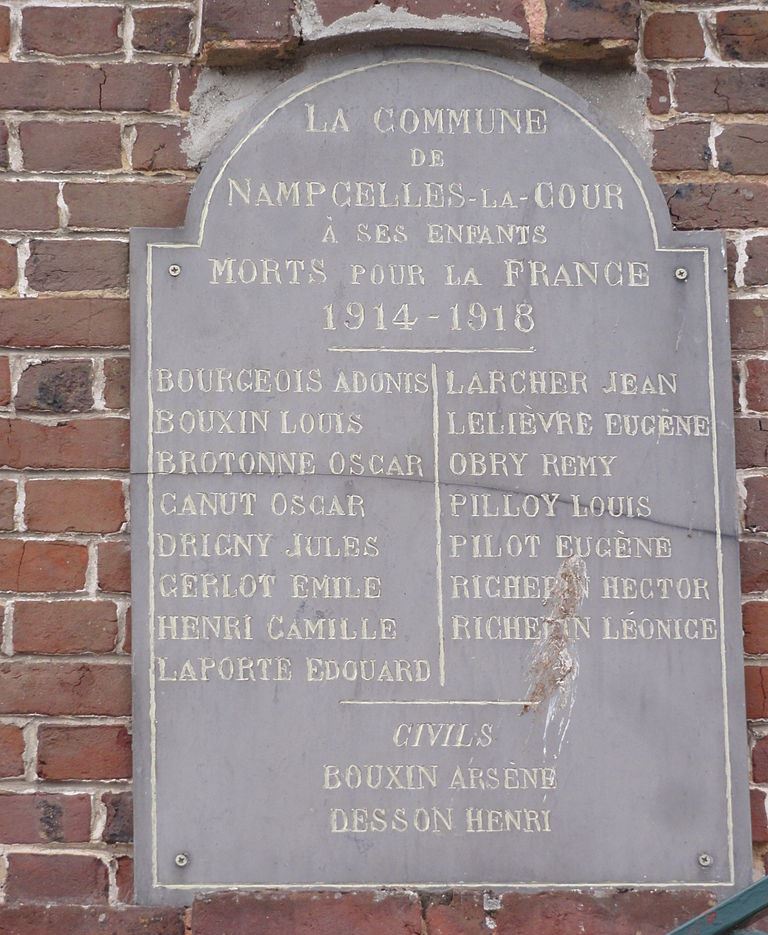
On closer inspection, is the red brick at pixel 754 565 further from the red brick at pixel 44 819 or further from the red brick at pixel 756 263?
the red brick at pixel 44 819

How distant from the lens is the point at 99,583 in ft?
9.17

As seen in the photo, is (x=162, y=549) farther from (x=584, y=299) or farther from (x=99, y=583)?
(x=584, y=299)

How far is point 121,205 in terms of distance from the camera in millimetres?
2928

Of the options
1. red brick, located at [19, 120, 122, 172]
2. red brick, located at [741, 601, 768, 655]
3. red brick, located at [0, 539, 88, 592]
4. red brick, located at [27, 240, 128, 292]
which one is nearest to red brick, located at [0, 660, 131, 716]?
red brick, located at [0, 539, 88, 592]

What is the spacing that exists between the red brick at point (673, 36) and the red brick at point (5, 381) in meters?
1.46

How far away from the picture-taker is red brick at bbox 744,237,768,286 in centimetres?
296

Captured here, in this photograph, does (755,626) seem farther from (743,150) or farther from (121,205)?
(121,205)

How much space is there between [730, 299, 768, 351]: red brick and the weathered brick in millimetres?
279

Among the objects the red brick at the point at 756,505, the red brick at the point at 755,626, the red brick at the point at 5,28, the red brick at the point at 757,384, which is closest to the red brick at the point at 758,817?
the red brick at the point at 755,626

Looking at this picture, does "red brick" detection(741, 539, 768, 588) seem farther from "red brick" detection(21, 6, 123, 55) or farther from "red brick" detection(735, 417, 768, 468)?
"red brick" detection(21, 6, 123, 55)

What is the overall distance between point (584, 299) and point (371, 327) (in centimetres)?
42

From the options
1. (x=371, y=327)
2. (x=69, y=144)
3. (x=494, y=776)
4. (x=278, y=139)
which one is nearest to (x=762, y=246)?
(x=371, y=327)

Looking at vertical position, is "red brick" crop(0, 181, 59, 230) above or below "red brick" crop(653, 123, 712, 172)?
below

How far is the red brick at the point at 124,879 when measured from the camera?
270cm
